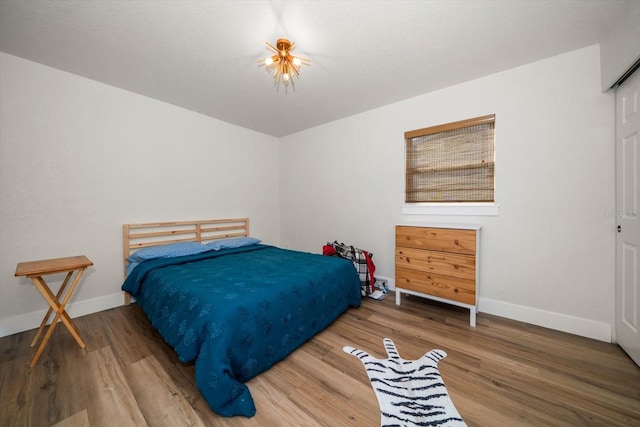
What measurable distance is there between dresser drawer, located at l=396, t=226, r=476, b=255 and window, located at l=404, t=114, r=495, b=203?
57cm

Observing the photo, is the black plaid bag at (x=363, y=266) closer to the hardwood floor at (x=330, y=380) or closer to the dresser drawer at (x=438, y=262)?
the dresser drawer at (x=438, y=262)

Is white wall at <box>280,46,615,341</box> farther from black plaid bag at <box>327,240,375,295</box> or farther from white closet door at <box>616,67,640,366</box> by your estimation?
black plaid bag at <box>327,240,375,295</box>

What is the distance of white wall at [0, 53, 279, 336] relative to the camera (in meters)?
2.16

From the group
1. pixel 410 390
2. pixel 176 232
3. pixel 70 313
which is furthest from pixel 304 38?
pixel 70 313

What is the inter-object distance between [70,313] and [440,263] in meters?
3.94

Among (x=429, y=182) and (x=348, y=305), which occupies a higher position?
(x=429, y=182)

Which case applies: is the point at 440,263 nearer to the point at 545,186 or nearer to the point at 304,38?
the point at 545,186

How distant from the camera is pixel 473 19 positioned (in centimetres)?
173

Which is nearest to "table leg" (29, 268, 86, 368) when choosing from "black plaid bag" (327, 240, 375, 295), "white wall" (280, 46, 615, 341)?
"black plaid bag" (327, 240, 375, 295)

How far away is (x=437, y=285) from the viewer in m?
2.45

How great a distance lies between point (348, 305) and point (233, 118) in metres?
3.21

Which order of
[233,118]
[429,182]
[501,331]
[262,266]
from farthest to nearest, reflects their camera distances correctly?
[233,118] → [429,182] → [262,266] → [501,331]

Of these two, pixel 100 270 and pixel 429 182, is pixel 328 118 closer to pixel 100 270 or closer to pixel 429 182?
pixel 429 182

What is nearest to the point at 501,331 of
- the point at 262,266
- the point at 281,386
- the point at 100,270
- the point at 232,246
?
the point at 281,386
